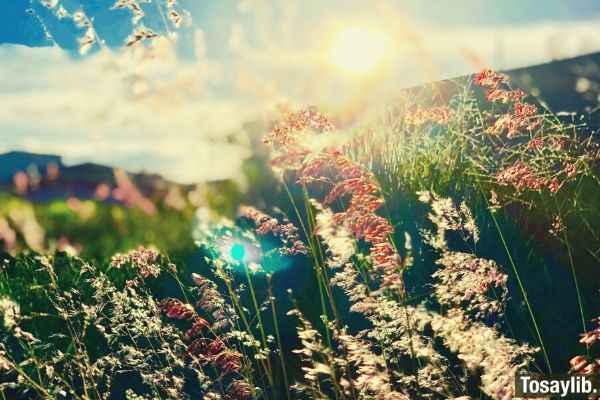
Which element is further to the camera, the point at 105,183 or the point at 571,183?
the point at 105,183

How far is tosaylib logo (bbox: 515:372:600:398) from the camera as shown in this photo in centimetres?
184

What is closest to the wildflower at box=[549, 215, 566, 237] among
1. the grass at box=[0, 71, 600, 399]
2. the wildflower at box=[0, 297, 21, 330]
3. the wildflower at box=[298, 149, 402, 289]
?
the grass at box=[0, 71, 600, 399]

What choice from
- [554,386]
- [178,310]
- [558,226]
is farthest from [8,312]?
[558,226]

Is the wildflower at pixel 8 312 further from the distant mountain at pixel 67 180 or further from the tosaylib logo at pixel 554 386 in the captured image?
the distant mountain at pixel 67 180

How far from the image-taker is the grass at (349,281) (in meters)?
1.96

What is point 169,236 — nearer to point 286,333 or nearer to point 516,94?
point 286,333

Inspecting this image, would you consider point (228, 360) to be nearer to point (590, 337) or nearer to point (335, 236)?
point (335, 236)

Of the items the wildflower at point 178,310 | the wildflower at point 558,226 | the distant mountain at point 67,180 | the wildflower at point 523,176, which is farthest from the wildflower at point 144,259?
the distant mountain at point 67,180

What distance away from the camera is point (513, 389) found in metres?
1.80

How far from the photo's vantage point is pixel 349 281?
204 centimetres

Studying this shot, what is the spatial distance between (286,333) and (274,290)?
0.95ft

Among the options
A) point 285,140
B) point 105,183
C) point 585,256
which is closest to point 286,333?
point 285,140

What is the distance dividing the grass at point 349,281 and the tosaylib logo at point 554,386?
5cm

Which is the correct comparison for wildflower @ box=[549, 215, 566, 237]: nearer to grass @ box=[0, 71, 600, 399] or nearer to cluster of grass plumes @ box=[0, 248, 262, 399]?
grass @ box=[0, 71, 600, 399]
